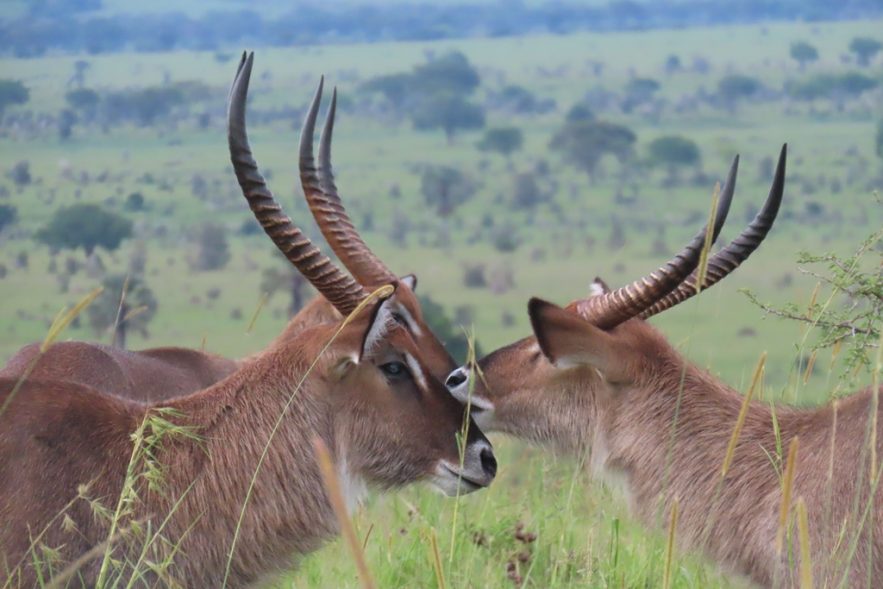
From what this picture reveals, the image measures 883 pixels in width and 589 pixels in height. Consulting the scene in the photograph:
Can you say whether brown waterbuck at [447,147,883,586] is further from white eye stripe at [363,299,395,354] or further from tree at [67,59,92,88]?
tree at [67,59,92,88]

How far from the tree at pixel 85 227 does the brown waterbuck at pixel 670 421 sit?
36.0m

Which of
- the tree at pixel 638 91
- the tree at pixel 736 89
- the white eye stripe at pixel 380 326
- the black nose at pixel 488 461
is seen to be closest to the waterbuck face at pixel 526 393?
the black nose at pixel 488 461

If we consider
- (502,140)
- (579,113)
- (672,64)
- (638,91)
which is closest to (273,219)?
(502,140)

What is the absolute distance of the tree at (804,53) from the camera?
90688 mm

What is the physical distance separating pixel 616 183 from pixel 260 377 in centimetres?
6407

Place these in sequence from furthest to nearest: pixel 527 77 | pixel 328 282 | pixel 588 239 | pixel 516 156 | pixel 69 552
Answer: pixel 527 77, pixel 516 156, pixel 588 239, pixel 328 282, pixel 69 552

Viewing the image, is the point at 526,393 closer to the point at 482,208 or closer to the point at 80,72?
the point at 80,72

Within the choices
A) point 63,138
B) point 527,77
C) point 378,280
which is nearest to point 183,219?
point 63,138

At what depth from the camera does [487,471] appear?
17.3 ft

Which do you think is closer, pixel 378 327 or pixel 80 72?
pixel 378 327

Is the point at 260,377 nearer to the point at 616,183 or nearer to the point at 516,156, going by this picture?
the point at 616,183

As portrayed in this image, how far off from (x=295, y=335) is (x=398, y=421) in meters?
1.03

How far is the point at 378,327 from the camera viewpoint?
4.96 meters

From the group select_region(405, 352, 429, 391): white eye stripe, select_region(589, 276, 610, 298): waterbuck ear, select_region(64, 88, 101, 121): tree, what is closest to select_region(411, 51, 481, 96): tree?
select_region(64, 88, 101, 121): tree
